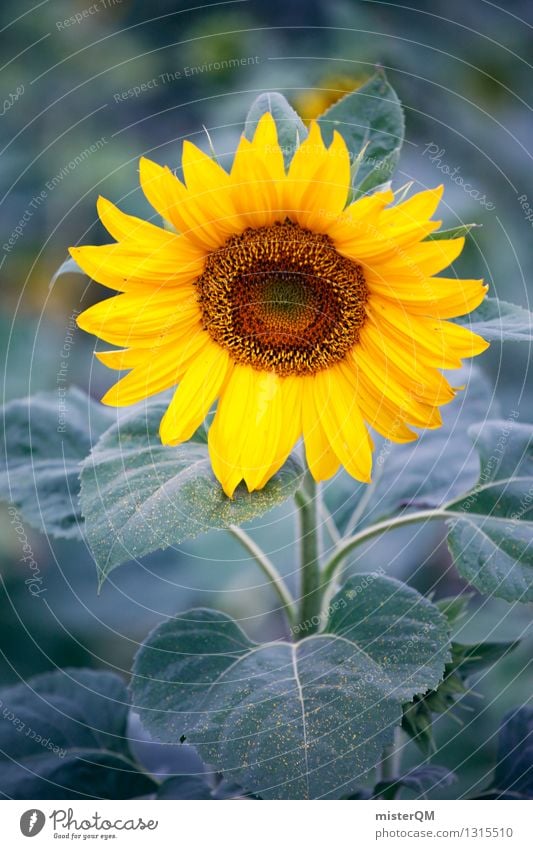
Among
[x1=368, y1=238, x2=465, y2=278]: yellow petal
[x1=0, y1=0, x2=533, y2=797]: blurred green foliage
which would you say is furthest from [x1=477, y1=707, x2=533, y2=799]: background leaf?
[x1=368, y1=238, x2=465, y2=278]: yellow petal

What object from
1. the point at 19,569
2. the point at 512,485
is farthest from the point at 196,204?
the point at 19,569

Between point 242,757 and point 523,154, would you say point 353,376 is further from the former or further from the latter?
point 523,154

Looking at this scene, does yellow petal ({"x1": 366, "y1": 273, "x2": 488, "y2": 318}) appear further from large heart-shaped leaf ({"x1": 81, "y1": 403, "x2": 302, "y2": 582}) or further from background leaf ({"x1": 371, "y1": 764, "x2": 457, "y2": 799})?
background leaf ({"x1": 371, "y1": 764, "x2": 457, "y2": 799})

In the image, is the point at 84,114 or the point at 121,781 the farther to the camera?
the point at 84,114

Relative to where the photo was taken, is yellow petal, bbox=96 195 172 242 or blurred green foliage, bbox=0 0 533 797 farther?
blurred green foliage, bbox=0 0 533 797

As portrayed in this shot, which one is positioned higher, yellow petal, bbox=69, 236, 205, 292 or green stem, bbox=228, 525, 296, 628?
yellow petal, bbox=69, 236, 205, 292

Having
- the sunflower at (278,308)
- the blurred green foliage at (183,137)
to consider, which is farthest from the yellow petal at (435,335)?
the blurred green foliage at (183,137)

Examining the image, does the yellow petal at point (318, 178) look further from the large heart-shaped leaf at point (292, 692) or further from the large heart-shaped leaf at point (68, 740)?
the large heart-shaped leaf at point (68, 740)
